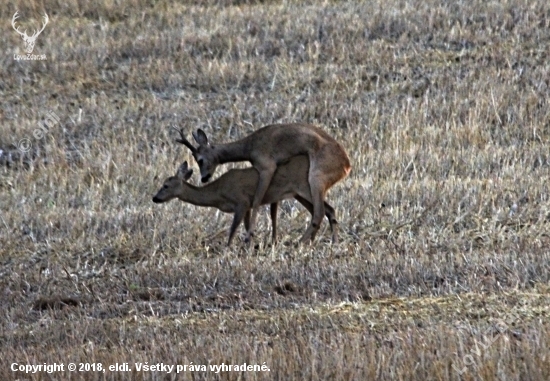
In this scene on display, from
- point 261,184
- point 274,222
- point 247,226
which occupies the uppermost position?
point 261,184

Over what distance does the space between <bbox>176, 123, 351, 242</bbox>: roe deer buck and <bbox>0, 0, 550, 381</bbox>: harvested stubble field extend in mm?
473

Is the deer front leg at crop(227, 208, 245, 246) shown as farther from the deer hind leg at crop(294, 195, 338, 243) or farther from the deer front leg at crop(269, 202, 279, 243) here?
the deer hind leg at crop(294, 195, 338, 243)

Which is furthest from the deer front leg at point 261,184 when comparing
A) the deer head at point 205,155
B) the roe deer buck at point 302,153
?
the deer head at point 205,155

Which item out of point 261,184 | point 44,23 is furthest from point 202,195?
point 44,23

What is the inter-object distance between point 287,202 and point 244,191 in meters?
1.85

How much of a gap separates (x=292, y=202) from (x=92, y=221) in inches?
95.8

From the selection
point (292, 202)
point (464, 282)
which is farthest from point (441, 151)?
→ point (464, 282)

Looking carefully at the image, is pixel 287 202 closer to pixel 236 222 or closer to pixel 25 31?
pixel 236 222

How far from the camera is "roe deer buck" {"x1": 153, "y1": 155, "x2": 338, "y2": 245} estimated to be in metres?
11.5

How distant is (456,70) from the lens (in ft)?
59.2

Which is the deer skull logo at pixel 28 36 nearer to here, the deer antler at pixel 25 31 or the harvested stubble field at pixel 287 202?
the deer antler at pixel 25 31

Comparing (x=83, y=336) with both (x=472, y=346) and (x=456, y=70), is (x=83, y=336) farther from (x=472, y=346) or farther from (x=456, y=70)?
(x=456, y=70)

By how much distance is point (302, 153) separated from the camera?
11.5m

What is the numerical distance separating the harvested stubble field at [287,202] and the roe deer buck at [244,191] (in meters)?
0.31
